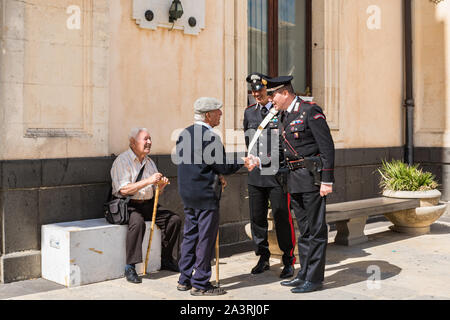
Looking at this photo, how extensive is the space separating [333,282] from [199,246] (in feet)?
4.77

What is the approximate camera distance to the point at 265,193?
6.17 meters

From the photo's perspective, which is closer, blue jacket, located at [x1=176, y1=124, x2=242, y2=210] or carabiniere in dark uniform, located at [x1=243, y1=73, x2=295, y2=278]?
blue jacket, located at [x1=176, y1=124, x2=242, y2=210]

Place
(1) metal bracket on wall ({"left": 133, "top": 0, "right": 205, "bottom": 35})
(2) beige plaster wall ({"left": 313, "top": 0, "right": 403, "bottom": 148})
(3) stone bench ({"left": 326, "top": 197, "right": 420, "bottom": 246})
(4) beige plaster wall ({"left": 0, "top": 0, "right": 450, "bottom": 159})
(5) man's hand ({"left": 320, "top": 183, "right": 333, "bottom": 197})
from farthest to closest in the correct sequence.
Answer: (2) beige plaster wall ({"left": 313, "top": 0, "right": 403, "bottom": 148}) < (3) stone bench ({"left": 326, "top": 197, "right": 420, "bottom": 246}) < (1) metal bracket on wall ({"left": 133, "top": 0, "right": 205, "bottom": 35}) < (4) beige plaster wall ({"left": 0, "top": 0, "right": 450, "bottom": 159}) < (5) man's hand ({"left": 320, "top": 183, "right": 333, "bottom": 197})

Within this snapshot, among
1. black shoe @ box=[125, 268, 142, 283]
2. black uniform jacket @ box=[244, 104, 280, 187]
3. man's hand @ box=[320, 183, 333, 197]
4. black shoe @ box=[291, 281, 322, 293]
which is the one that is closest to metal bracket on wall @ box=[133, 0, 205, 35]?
black uniform jacket @ box=[244, 104, 280, 187]

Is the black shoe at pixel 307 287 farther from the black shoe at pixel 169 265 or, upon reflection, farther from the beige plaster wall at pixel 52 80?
the beige plaster wall at pixel 52 80

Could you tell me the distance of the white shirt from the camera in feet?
19.6

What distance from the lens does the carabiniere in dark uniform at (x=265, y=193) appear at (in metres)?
6.03

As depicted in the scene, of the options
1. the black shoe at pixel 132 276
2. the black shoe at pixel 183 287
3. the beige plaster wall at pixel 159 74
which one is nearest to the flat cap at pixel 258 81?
the beige plaster wall at pixel 159 74

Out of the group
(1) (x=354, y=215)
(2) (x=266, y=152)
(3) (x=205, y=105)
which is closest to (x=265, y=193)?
(2) (x=266, y=152)

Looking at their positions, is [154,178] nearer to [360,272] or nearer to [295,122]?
[295,122]

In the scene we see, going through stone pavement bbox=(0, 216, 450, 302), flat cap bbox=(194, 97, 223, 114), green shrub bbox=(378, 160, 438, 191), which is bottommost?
stone pavement bbox=(0, 216, 450, 302)

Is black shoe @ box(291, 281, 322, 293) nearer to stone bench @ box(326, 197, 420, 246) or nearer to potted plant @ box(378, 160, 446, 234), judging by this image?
stone bench @ box(326, 197, 420, 246)
